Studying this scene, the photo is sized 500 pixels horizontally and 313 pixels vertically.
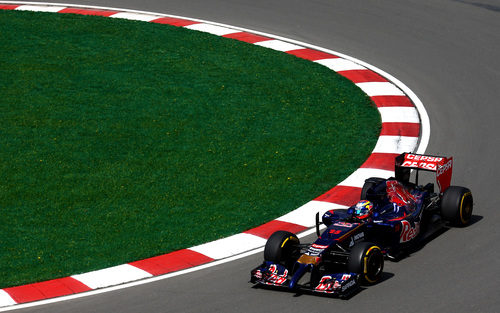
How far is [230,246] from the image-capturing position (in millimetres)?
10930

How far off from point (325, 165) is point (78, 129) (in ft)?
14.8

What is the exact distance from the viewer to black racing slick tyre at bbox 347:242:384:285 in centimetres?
935

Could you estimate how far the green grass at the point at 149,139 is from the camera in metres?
11.5

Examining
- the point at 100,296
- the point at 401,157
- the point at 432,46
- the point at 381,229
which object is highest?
the point at 432,46

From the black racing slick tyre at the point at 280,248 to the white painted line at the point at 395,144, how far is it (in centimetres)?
389

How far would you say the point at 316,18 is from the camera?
19266mm

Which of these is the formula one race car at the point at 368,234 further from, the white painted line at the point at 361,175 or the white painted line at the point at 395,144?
the white painted line at the point at 395,144

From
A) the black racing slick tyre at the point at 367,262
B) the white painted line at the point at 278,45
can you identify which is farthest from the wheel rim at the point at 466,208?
the white painted line at the point at 278,45

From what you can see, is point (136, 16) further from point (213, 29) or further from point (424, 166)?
point (424, 166)

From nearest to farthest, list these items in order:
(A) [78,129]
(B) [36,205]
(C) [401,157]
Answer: (C) [401,157] < (B) [36,205] < (A) [78,129]

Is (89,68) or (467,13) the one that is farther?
(467,13)

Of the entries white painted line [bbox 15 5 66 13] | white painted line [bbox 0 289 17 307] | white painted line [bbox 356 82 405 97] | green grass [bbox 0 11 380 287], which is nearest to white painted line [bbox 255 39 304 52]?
green grass [bbox 0 11 380 287]

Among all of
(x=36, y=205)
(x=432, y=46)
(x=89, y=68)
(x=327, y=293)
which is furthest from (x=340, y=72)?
(x=327, y=293)

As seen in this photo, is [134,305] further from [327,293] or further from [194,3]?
[194,3]
